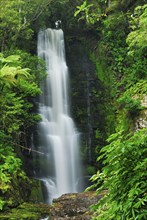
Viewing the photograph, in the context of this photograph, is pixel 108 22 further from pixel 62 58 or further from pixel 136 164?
pixel 136 164

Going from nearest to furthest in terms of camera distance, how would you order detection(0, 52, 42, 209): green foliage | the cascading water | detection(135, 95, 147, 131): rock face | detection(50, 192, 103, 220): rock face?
detection(0, 52, 42, 209): green foliage → detection(50, 192, 103, 220): rock face → detection(135, 95, 147, 131): rock face → the cascading water

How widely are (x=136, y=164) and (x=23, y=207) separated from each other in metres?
7.71

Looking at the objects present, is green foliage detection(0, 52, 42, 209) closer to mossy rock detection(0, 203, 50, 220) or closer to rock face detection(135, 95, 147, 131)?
mossy rock detection(0, 203, 50, 220)

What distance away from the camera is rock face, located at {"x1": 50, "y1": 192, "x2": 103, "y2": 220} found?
8305mm

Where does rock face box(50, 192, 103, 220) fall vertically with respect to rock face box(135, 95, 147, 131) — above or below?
below

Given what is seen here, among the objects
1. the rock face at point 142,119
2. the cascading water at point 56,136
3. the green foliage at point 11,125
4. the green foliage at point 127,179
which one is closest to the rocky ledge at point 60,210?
the green foliage at point 11,125

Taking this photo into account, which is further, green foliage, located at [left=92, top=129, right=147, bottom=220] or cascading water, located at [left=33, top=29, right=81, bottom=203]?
cascading water, located at [left=33, top=29, right=81, bottom=203]

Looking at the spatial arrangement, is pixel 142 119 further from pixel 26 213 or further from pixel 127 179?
pixel 127 179

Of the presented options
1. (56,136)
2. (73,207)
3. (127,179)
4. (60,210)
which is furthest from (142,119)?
(127,179)

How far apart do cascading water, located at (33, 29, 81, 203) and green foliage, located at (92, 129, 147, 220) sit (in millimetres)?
10826

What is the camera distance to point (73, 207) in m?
9.05

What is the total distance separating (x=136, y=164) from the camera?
2.70 metres

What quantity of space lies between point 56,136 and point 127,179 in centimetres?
1311

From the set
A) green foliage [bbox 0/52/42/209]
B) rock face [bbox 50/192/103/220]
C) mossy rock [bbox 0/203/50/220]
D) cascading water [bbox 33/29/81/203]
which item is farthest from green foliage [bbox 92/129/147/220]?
cascading water [bbox 33/29/81/203]
